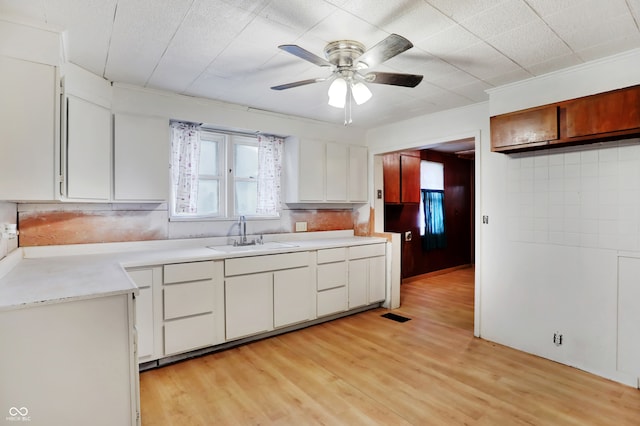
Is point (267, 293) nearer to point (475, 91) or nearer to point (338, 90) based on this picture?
point (338, 90)

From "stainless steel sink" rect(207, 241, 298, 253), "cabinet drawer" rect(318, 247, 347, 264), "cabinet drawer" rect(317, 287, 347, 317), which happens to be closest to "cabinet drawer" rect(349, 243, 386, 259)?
"cabinet drawer" rect(318, 247, 347, 264)

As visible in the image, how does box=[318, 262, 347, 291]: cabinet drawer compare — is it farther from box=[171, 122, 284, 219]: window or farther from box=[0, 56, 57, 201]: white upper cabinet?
box=[0, 56, 57, 201]: white upper cabinet

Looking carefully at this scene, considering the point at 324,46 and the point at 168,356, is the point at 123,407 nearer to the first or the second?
the point at 168,356

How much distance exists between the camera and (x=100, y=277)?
191 cm

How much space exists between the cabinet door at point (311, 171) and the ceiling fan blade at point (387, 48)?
6.86 ft

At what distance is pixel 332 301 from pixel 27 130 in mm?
2974

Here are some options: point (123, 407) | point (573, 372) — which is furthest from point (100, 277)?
point (573, 372)

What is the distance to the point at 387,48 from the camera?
1.79 meters

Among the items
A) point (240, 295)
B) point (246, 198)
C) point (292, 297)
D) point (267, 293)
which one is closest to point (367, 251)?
point (292, 297)

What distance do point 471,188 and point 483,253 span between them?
444 centimetres

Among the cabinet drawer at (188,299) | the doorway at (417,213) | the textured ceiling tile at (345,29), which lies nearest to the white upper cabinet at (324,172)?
the doorway at (417,213)

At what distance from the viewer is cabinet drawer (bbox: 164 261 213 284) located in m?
2.67

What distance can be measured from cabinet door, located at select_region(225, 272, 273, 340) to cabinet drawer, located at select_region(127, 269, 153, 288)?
24.6 inches

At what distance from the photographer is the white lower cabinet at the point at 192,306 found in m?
2.69
